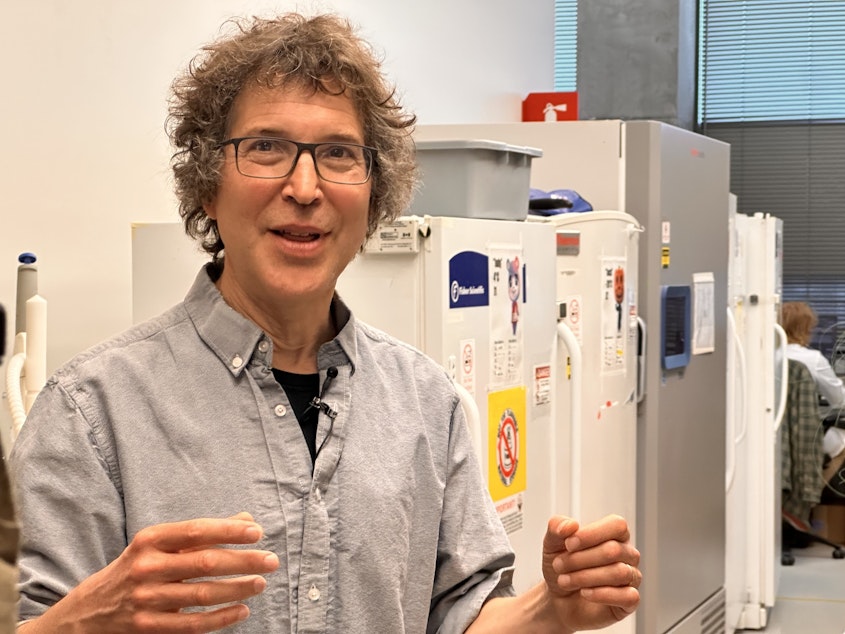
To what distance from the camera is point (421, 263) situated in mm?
2643

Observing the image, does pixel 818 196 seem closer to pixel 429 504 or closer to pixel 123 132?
pixel 123 132

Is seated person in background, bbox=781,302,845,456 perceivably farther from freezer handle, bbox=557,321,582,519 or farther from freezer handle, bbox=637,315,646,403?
freezer handle, bbox=557,321,582,519

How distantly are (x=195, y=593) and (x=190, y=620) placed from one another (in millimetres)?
28

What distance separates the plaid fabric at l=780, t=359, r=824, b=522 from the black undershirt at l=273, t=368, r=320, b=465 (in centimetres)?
601

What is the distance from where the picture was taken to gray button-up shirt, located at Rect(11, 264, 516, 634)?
1296 mm

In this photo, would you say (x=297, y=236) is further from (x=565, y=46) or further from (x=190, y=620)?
(x=565, y=46)

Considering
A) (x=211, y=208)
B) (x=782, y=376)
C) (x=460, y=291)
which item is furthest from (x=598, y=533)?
(x=782, y=376)

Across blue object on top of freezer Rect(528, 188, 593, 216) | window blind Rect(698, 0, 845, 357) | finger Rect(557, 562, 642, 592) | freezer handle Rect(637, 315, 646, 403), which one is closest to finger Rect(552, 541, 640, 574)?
finger Rect(557, 562, 642, 592)

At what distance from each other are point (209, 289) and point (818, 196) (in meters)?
7.68

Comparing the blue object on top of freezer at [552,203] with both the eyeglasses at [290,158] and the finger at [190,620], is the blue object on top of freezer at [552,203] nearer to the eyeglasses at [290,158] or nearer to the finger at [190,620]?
the eyeglasses at [290,158]

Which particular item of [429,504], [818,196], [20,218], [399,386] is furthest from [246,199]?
[818,196]

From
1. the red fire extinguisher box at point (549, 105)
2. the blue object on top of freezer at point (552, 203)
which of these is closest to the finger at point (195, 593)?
the blue object on top of freezer at point (552, 203)

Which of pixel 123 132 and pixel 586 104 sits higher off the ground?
pixel 586 104

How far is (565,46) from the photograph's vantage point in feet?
29.0
